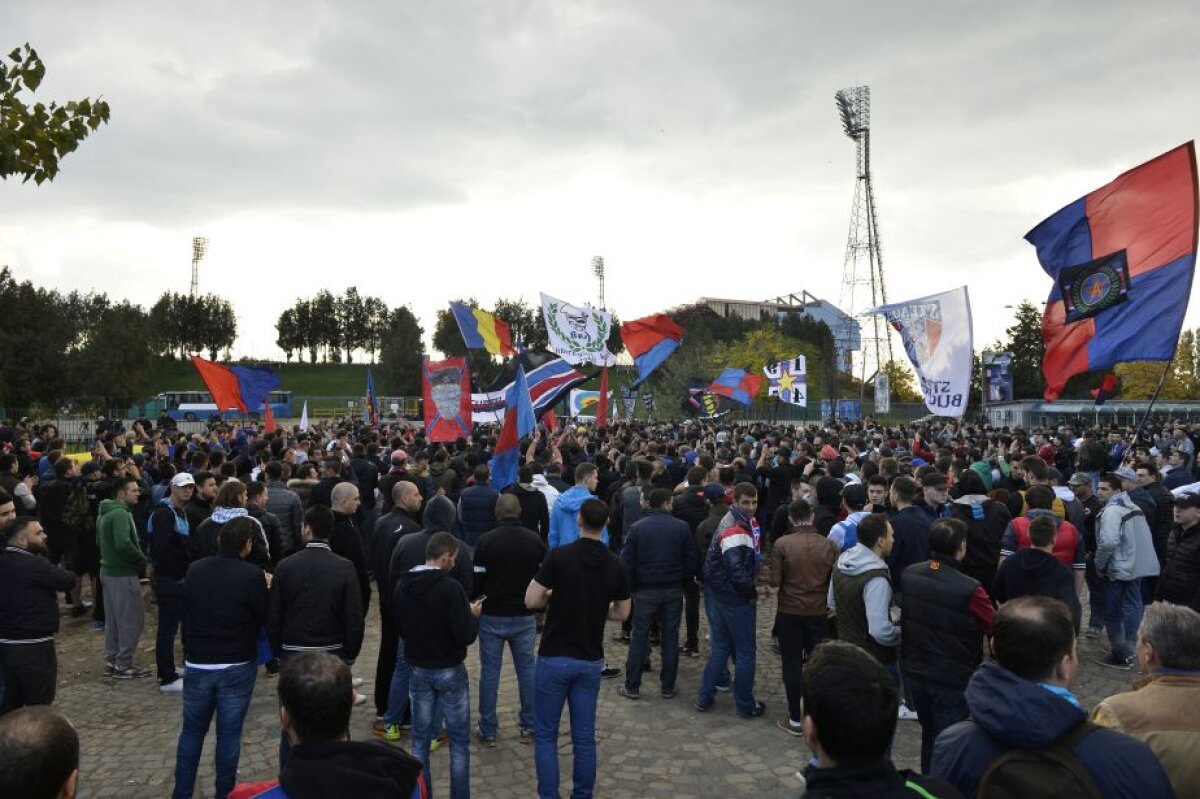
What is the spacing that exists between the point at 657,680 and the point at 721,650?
1.23 meters

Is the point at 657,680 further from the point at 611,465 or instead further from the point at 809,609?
the point at 611,465

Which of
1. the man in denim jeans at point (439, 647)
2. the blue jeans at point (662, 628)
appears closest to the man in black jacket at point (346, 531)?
the man in denim jeans at point (439, 647)

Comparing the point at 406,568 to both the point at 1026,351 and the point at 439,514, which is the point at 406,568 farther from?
the point at 1026,351

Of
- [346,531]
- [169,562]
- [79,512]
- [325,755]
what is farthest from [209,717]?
[79,512]

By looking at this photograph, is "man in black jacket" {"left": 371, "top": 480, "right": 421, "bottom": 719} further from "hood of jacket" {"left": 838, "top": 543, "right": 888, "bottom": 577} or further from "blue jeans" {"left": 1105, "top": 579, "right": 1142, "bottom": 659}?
"blue jeans" {"left": 1105, "top": 579, "right": 1142, "bottom": 659}

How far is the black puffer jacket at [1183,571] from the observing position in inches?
254

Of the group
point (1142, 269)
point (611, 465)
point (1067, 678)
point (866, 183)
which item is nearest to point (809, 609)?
point (1067, 678)

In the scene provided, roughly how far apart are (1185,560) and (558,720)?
554 cm

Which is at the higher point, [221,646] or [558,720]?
[221,646]

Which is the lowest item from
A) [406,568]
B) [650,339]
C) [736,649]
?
[736,649]

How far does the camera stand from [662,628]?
24.8 ft

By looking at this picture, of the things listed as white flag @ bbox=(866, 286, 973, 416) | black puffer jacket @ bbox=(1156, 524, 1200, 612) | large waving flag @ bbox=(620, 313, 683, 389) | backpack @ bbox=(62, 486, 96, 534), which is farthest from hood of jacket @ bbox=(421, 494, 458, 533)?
large waving flag @ bbox=(620, 313, 683, 389)

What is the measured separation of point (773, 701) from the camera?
24.5 ft

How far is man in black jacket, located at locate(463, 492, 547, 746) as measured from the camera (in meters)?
6.13
